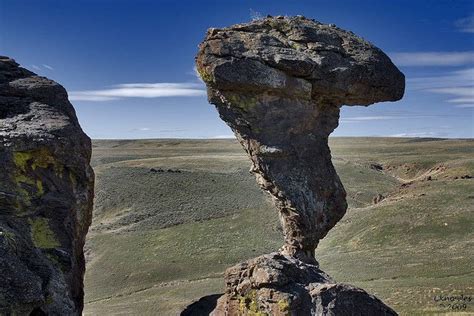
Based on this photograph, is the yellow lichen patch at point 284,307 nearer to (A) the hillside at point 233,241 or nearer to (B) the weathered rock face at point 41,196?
(B) the weathered rock face at point 41,196

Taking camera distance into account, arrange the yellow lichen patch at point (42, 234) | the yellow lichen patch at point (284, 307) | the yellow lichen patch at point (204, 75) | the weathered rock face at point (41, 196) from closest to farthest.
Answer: the weathered rock face at point (41, 196) < the yellow lichen patch at point (284, 307) < the yellow lichen patch at point (42, 234) < the yellow lichen patch at point (204, 75)

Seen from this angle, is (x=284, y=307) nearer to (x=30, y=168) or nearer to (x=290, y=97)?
(x=30, y=168)

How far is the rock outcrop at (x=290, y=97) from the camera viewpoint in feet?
76.8

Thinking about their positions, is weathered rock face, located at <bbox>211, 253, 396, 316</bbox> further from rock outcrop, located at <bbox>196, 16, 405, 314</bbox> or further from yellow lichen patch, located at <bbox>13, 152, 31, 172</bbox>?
rock outcrop, located at <bbox>196, 16, 405, 314</bbox>

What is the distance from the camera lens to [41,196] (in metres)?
16.5

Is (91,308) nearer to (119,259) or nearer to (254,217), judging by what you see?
(119,259)

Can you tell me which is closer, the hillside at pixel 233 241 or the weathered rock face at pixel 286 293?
the weathered rock face at pixel 286 293

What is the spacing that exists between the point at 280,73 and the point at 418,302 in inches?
607

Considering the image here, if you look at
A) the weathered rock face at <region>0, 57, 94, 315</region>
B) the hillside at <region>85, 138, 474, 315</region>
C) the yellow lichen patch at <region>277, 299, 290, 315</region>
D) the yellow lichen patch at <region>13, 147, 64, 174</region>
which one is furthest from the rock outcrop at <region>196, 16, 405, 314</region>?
the yellow lichen patch at <region>277, 299, 290, 315</region>

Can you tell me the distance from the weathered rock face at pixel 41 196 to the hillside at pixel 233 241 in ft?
44.0

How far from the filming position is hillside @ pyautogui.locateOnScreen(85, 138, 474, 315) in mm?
35000

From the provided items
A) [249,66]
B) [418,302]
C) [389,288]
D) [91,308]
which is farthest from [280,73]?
[91,308]

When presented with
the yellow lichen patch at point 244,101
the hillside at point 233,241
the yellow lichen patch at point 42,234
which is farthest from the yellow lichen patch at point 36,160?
the hillside at point 233,241

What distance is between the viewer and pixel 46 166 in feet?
56.6
